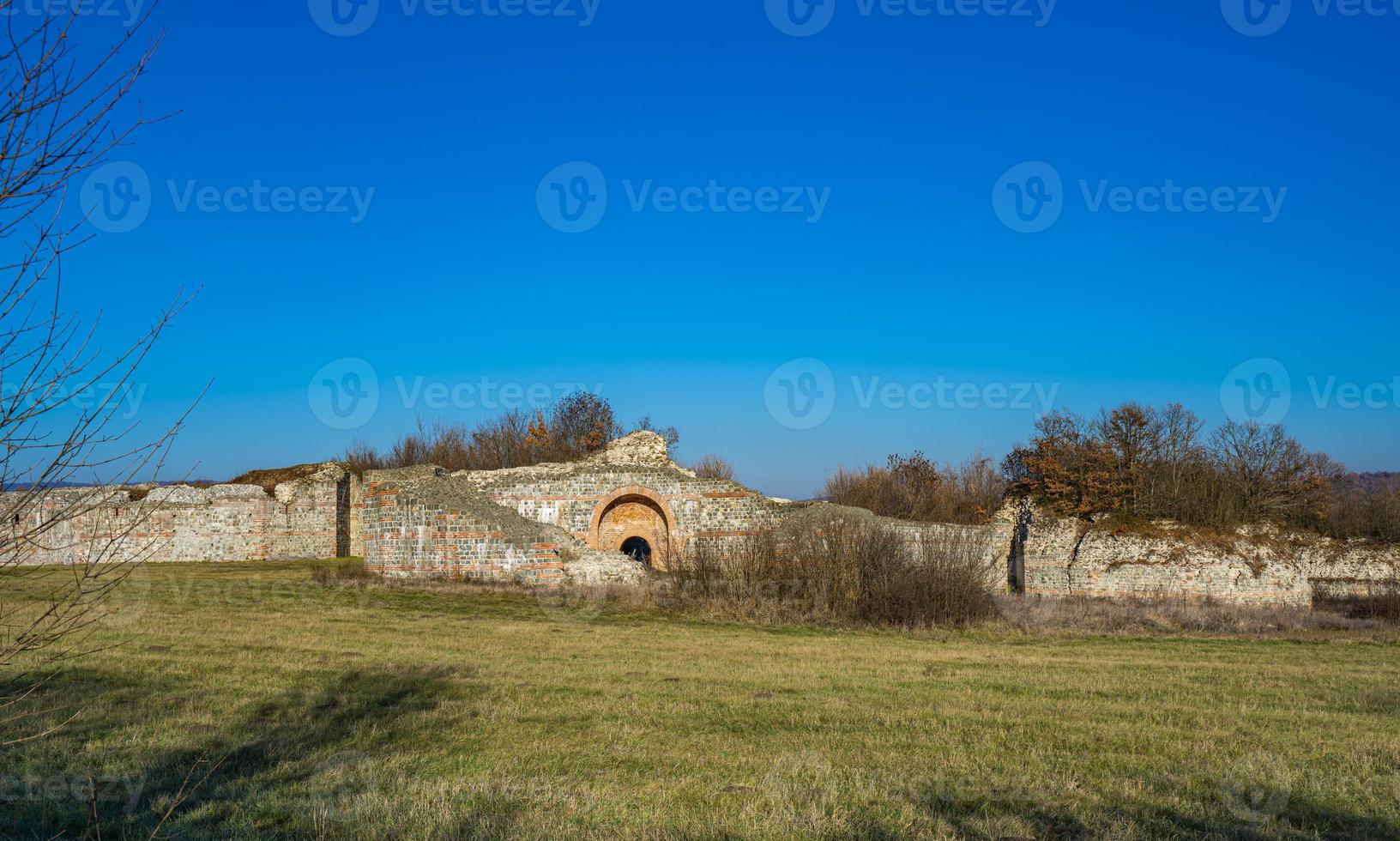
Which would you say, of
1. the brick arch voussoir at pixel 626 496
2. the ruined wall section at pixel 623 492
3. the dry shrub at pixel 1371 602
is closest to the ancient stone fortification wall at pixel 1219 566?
the dry shrub at pixel 1371 602

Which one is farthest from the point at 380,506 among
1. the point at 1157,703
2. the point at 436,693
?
the point at 1157,703

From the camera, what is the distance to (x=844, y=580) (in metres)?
15.0

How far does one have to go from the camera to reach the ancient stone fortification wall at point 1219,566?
70.3 feet

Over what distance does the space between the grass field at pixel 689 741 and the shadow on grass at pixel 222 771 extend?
2cm

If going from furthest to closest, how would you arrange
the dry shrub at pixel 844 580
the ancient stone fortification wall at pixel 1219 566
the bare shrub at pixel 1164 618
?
the ancient stone fortification wall at pixel 1219 566 < the bare shrub at pixel 1164 618 < the dry shrub at pixel 844 580

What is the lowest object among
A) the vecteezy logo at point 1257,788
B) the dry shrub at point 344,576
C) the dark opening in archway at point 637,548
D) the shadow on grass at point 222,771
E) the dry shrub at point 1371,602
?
the dry shrub at point 1371,602

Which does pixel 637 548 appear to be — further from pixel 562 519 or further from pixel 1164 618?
pixel 1164 618

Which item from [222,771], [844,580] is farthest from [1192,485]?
[222,771]

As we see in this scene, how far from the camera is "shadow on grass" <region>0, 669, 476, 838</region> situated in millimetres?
4641

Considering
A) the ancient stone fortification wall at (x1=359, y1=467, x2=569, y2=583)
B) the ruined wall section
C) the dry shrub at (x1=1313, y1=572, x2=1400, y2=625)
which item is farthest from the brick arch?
the dry shrub at (x1=1313, y1=572, x2=1400, y2=625)

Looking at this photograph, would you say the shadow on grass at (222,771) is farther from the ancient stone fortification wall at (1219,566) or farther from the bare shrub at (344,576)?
the ancient stone fortification wall at (1219,566)

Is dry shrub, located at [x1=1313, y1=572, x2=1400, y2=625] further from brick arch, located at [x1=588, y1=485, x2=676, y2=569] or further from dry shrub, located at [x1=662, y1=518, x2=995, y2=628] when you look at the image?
brick arch, located at [x1=588, y1=485, x2=676, y2=569]

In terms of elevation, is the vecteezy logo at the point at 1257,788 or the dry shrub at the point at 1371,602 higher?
the vecteezy logo at the point at 1257,788

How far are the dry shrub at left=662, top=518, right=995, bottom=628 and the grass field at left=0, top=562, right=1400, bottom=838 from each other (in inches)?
97.8
